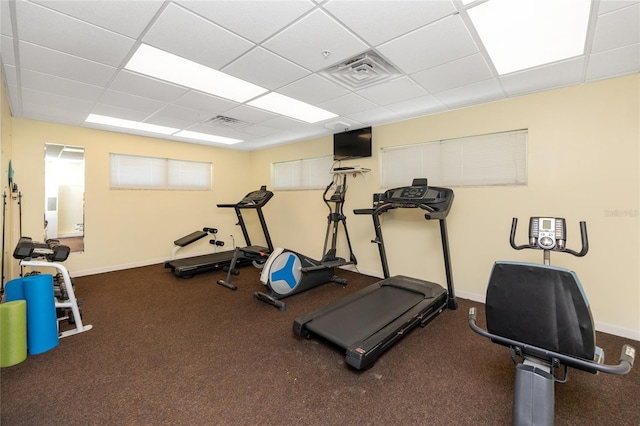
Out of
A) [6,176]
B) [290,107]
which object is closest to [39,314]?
[6,176]

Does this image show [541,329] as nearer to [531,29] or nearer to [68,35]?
[531,29]

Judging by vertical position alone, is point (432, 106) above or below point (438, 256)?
above

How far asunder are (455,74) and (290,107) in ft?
6.61

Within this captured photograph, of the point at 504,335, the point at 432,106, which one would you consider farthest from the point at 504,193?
the point at 504,335

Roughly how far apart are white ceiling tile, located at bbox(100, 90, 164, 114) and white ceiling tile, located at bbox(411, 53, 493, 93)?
3.12 metres

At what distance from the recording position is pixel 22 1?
5.66ft

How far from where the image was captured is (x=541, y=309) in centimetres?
152

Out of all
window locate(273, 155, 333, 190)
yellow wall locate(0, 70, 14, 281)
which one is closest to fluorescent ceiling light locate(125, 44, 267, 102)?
yellow wall locate(0, 70, 14, 281)

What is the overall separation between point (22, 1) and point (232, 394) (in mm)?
2840

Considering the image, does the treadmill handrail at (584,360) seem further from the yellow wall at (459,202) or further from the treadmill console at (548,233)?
the yellow wall at (459,202)

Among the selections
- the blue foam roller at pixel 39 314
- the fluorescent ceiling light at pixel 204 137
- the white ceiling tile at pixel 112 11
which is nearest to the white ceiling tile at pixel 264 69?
the white ceiling tile at pixel 112 11

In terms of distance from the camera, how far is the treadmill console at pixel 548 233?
6.03ft

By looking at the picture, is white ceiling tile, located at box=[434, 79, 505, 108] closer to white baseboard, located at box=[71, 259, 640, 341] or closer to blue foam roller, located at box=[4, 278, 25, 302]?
white baseboard, located at box=[71, 259, 640, 341]

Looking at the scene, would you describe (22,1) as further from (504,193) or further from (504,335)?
(504,193)
